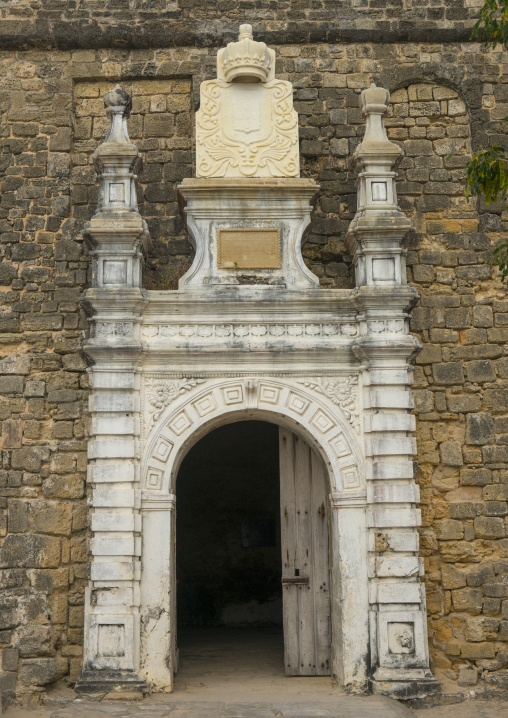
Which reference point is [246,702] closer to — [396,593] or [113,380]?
[396,593]

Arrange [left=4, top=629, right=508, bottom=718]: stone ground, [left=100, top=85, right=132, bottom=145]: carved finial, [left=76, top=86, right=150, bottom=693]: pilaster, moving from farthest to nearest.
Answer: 1. [left=100, top=85, right=132, bottom=145]: carved finial
2. [left=76, top=86, right=150, bottom=693]: pilaster
3. [left=4, top=629, right=508, bottom=718]: stone ground

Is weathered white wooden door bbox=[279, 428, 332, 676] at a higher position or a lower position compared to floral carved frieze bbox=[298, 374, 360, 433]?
lower

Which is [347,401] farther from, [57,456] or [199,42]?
[199,42]

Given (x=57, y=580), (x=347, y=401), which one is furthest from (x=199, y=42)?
(x=57, y=580)

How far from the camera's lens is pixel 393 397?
6.79 m

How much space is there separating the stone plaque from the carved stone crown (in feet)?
4.52

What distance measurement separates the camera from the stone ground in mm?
5918

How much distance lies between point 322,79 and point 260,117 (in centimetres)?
150

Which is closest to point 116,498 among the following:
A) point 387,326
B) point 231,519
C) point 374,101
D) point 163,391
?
point 163,391

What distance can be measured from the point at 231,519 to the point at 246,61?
6.30 m

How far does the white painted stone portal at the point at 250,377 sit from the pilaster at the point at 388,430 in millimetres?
11

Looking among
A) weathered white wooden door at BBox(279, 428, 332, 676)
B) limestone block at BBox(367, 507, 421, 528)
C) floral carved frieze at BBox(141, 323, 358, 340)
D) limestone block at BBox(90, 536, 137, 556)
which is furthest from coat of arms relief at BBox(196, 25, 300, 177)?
limestone block at BBox(90, 536, 137, 556)

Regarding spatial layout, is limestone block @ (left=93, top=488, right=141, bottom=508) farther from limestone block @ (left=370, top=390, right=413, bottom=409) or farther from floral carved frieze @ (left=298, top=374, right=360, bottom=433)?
limestone block @ (left=370, top=390, right=413, bottom=409)

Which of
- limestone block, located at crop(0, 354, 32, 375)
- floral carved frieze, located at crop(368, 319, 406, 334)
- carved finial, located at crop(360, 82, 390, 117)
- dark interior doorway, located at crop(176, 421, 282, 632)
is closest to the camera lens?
floral carved frieze, located at crop(368, 319, 406, 334)
